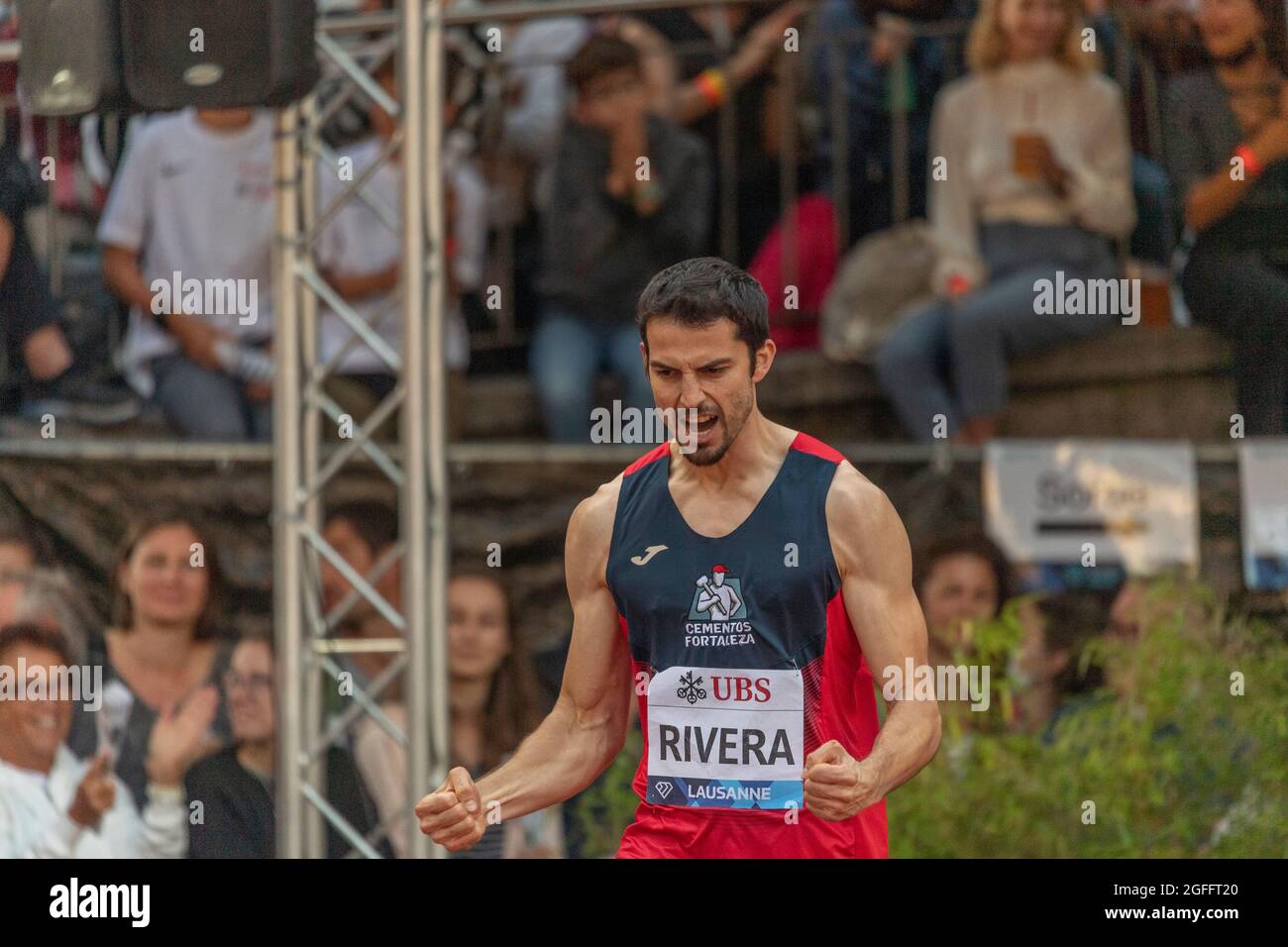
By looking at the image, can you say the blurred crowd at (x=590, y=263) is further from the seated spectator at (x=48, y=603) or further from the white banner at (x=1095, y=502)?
the white banner at (x=1095, y=502)

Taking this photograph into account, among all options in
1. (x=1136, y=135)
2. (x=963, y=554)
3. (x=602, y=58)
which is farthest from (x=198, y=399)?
(x=1136, y=135)

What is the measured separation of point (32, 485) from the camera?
6996mm

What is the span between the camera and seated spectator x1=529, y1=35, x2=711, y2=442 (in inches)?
293

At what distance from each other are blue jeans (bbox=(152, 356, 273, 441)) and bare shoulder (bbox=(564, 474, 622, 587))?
3360 mm

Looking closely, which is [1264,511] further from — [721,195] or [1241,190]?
[721,195]

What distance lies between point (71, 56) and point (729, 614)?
8.95 ft

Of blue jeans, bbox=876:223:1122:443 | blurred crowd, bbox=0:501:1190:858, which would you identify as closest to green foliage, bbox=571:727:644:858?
blurred crowd, bbox=0:501:1190:858

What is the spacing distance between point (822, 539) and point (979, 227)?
335cm

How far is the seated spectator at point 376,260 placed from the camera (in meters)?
7.59

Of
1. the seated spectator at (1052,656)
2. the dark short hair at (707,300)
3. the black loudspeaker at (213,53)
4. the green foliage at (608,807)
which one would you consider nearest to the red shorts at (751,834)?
the dark short hair at (707,300)

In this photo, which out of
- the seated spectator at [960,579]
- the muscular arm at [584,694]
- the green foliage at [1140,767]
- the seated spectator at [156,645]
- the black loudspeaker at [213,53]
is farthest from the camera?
the seated spectator at [156,645]

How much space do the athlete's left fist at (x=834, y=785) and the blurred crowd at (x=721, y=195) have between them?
3.05m
